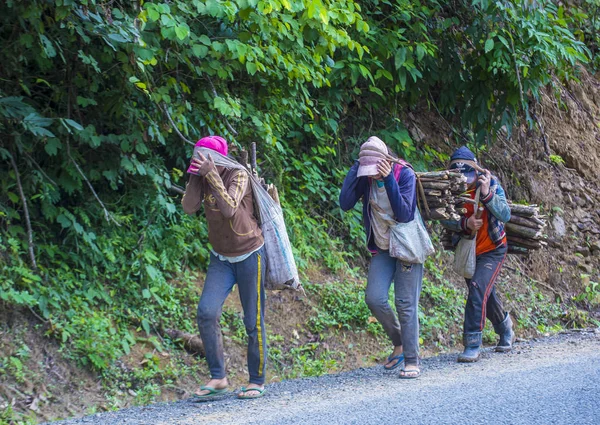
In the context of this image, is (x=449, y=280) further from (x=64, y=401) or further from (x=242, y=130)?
(x=64, y=401)

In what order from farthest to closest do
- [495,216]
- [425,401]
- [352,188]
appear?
[495,216] → [352,188] → [425,401]

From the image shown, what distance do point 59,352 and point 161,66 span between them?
121 inches

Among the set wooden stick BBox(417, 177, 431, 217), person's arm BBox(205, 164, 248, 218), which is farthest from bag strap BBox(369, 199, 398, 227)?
person's arm BBox(205, 164, 248, 218)

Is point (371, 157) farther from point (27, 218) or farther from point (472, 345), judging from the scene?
point (27, 218)

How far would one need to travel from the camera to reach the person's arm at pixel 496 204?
684 cm

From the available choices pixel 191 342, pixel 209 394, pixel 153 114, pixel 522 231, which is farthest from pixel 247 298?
pixel 522 231

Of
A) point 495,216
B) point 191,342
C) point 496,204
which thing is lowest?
point 191,342

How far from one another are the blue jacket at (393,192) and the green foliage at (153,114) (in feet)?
5.28

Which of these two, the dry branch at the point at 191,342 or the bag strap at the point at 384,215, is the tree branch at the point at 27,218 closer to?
the dry branch at the point at 191,342

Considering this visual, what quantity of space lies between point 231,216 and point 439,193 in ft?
6.81

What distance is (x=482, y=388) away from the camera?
5621 mm

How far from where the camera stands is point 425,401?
5219 millimetres

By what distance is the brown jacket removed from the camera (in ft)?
18.5

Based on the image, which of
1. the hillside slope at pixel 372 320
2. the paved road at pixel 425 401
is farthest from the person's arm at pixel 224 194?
the hillside slope at pixel 372 320
